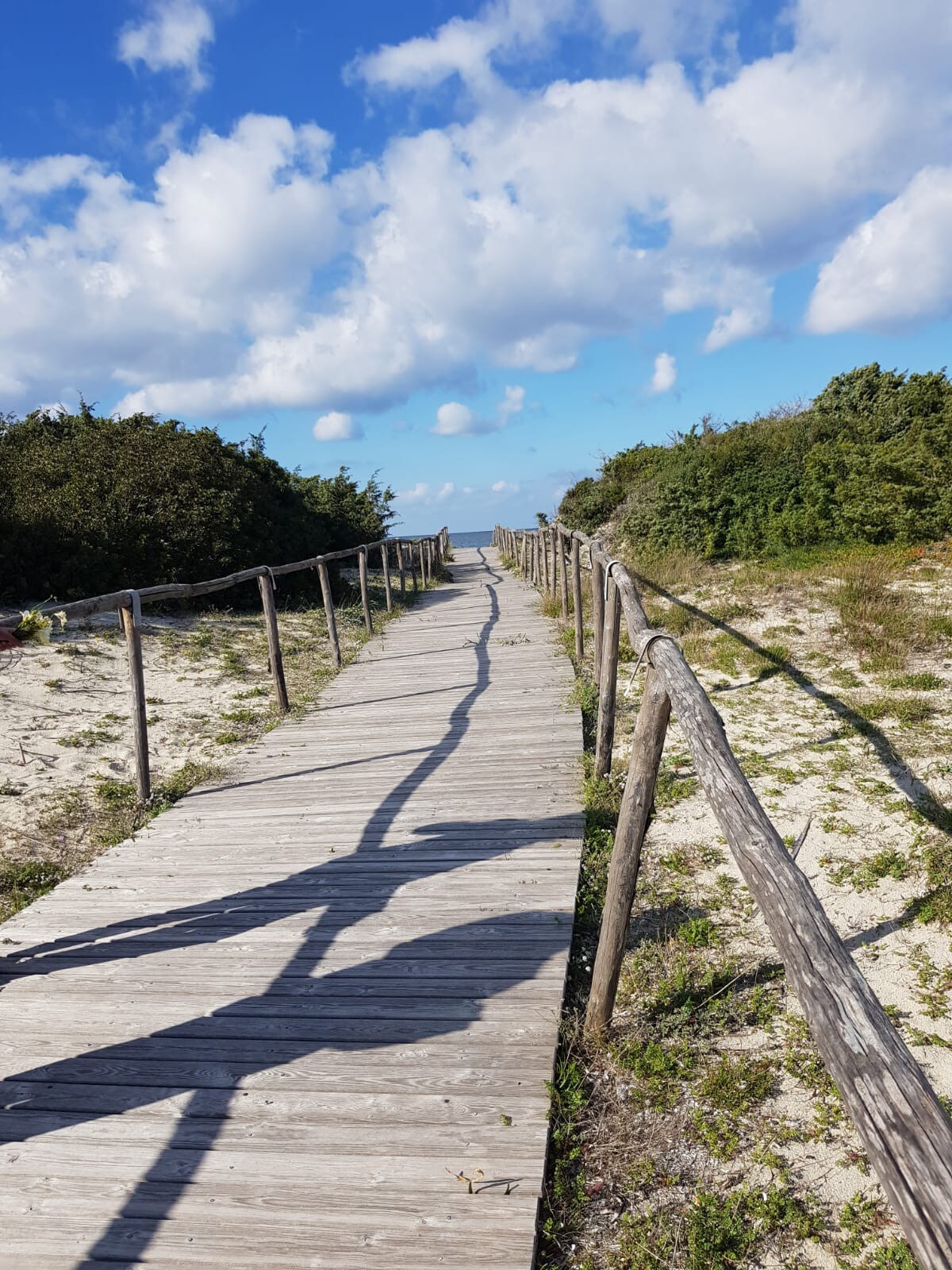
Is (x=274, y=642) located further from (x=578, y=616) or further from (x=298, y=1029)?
(x=298, y=1029)

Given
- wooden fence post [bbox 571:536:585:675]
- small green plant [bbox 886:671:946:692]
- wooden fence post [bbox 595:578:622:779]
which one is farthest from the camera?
wooden fence post [bbox 571:536:585:675]

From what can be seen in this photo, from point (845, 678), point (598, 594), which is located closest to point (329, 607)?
point (598, 594)

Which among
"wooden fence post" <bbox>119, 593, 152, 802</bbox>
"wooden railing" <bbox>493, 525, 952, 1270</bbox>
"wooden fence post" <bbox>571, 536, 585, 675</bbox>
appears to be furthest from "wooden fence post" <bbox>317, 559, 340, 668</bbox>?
"wooden railing" <bbox>493, 525, 952, 1270</bbox>

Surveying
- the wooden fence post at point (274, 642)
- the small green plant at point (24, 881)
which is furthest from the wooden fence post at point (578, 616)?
the small green plant at point (24, 881)

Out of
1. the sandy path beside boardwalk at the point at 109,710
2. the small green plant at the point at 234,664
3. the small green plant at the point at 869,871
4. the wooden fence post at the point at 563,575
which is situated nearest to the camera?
the small green plant at the point at 869,871

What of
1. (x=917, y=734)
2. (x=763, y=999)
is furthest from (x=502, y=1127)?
(x=917, y=734)

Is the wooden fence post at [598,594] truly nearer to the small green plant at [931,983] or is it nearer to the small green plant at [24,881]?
the small green plant at [931,983]

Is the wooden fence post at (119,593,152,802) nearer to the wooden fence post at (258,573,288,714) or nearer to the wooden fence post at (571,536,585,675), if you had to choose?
the wooden fence post at (258,573,288,714)

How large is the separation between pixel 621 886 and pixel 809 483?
13.0 metres

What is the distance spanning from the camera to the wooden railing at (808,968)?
4.26 ft

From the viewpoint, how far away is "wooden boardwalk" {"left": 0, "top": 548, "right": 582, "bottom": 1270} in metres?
2.30

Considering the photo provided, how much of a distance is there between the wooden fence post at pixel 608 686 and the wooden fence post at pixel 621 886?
7.34 feet

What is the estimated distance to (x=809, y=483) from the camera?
14.3 meters

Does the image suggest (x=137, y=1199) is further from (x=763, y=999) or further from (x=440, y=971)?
(x=763, y=999)
